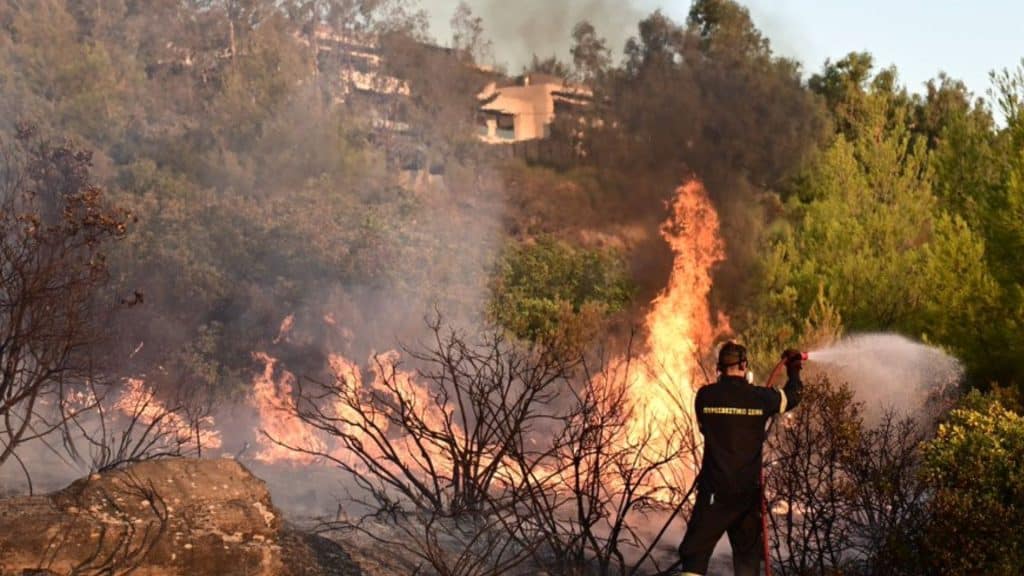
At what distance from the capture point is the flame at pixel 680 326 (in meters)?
17.5

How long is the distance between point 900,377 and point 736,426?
37.2 feet

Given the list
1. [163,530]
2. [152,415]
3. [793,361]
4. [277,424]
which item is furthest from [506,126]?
[793,361]

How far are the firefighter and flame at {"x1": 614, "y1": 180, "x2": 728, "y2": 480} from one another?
20.9 feet

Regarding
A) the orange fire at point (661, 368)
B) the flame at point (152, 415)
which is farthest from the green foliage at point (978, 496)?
the flame at point (152, 415)

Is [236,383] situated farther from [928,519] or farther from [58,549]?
[928,519]

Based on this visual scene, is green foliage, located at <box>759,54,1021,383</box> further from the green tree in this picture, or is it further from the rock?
the rock

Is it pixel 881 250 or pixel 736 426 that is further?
pixel 881 250

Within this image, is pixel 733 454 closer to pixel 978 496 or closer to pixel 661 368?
pixel 978 496

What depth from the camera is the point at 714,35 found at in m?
34.3

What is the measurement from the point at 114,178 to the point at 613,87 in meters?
12.8

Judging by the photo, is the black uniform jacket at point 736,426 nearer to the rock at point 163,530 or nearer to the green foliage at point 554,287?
the rock at point 163,530

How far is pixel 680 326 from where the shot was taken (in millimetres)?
20031

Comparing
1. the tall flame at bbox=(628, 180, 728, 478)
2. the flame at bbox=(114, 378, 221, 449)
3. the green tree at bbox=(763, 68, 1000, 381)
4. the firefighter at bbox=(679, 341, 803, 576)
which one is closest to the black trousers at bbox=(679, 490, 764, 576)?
the firefighter at bbox=(679, 341, 803, 576)

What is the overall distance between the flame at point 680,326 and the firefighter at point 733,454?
638 centimetres
